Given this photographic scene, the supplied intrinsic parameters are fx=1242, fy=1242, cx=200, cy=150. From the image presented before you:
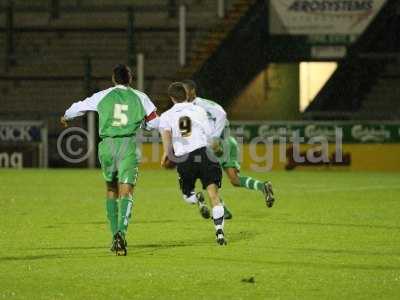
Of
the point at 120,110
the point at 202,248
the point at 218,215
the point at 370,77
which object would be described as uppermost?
the point at 370,77

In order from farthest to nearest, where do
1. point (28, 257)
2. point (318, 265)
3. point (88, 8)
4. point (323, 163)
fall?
1. point (88, 8)
2. point (323, 163)
3. point (28, 257)
4. point (318, 265)

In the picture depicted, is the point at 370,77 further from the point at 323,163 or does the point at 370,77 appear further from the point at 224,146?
the point at 224,146

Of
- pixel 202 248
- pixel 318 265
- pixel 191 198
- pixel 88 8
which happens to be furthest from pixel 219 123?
pixel 88 8

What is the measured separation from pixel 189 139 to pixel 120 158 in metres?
1.34

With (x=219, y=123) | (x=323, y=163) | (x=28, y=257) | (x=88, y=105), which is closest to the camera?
(x=28, y=257)

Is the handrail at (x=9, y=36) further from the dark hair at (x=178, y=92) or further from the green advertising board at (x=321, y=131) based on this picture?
the dark hair at (x=178, y=92)

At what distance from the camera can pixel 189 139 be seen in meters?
13.5

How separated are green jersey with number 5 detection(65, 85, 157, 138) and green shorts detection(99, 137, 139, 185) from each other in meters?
0.08

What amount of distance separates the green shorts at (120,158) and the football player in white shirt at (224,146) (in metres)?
2.58

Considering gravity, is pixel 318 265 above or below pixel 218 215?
below

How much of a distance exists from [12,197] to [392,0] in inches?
624

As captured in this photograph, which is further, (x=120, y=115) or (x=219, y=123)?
(x=219, y=123)

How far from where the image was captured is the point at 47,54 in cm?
3572

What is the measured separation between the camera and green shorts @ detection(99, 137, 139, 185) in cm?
1234
